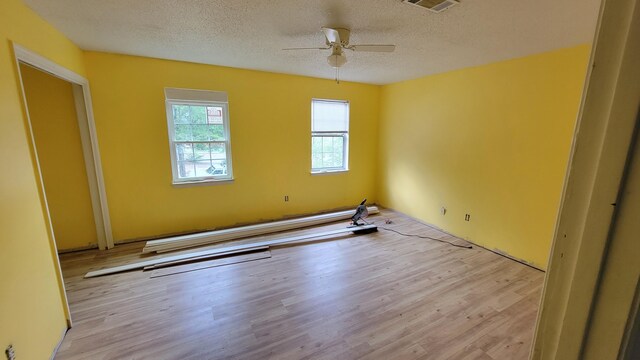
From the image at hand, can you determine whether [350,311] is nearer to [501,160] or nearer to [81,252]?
[501,160]

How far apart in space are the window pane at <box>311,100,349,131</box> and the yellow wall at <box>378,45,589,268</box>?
972 millimetres

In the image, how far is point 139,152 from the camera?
3496 millimetres

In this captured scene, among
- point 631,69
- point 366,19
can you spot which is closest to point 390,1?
point 366,19

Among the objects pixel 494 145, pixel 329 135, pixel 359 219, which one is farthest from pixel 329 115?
pixel 494 145

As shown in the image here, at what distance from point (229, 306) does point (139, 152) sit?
2.47 metres

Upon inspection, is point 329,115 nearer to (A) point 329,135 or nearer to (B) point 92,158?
(A) point 329,135

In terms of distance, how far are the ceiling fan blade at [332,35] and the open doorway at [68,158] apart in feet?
8.77

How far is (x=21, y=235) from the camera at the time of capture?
5.45ft

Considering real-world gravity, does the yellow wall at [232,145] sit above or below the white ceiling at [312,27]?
below

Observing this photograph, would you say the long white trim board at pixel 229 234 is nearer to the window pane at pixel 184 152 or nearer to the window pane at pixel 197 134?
the window pane at pixel 197 134

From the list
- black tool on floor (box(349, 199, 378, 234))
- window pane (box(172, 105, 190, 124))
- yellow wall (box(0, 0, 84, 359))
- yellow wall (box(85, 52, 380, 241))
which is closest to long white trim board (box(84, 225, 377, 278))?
black tool on floor (box(349, 199, 378, 234))

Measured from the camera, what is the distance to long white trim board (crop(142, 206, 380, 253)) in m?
3.37

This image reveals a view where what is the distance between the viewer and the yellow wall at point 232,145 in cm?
334

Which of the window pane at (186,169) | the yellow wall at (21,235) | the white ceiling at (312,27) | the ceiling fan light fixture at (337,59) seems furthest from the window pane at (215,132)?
the ceiling fan light fixture at (337,59)
